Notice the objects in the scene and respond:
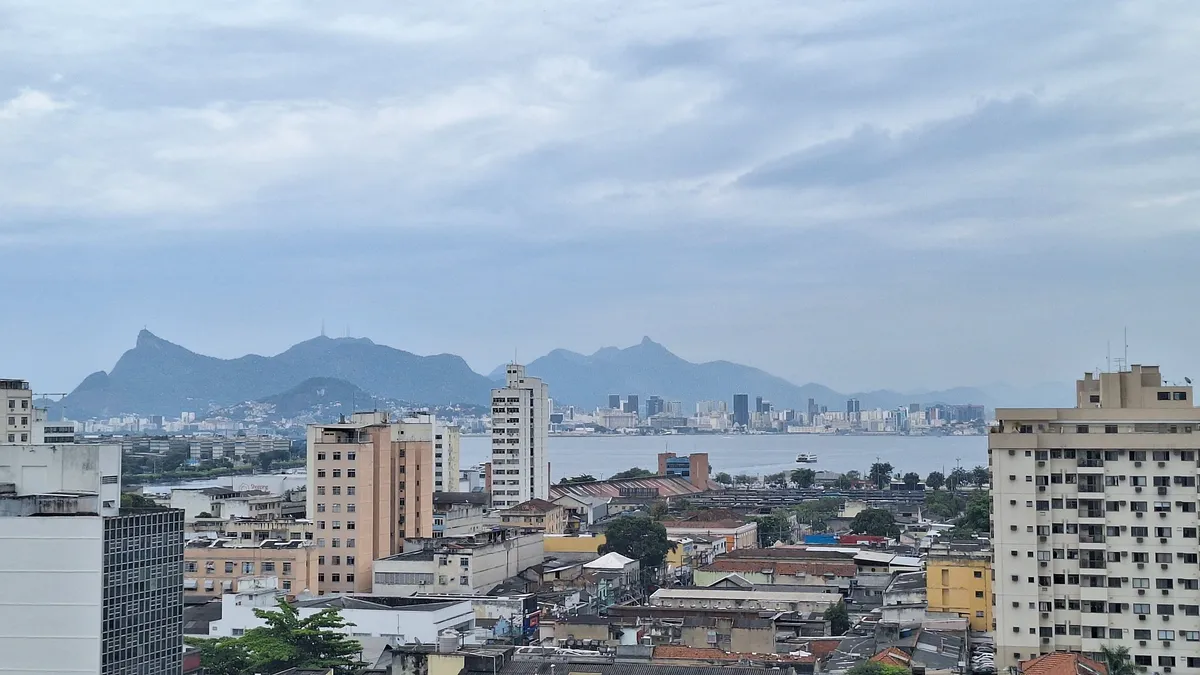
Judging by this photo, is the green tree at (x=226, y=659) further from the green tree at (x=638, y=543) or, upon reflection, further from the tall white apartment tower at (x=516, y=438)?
the tall white apartment tower at (x=516, y=438)

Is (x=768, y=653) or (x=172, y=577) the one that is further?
(x=768, y=653)

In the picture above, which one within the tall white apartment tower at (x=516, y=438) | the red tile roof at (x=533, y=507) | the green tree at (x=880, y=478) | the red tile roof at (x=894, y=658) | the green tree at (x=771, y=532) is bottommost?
the green tree at (x=771, y=532)

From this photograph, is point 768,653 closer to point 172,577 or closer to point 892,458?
point 172,577

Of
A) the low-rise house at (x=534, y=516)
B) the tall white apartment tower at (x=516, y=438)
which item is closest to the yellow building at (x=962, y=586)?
Result: the low-rise house at (x=534, y=516)

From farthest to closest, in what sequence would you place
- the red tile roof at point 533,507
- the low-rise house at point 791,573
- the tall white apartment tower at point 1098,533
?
the red tile roof at point 533,507
the low-rise house at point 791,573
the tall white apartment tower at point 1098,533

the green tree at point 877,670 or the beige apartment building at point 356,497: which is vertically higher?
the beige apartment building at point 356,497

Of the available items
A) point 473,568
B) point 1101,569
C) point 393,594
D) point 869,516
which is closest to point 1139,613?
point 1101,569

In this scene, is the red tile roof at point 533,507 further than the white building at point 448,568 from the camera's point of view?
Yes

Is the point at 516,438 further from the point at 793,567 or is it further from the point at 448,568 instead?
the point at 448,568

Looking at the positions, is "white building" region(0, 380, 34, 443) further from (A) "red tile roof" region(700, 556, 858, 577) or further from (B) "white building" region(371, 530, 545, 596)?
(A) "red tile roof" region(700, 556, 858, 577)
